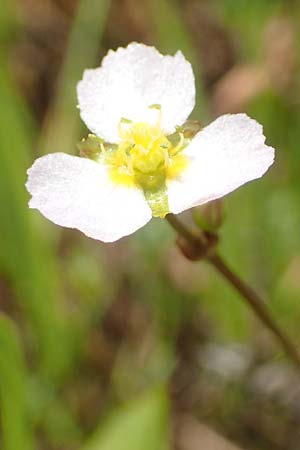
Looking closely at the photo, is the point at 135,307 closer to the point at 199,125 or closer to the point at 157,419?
the point at 157,419

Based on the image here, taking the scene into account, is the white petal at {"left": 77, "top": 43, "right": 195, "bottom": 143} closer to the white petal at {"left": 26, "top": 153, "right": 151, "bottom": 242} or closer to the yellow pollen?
the yellow pollen

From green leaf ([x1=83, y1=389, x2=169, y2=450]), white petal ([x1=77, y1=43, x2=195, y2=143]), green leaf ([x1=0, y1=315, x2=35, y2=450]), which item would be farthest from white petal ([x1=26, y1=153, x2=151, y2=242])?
green leaf ([x1=83, y1=389, x2=169, y2=450])

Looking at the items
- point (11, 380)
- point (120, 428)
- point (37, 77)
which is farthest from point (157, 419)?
point (37, 77)

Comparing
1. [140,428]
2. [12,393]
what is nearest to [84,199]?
[12,393]

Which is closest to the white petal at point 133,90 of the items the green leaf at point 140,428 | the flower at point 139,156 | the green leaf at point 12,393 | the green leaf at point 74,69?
the flower at point 139,156

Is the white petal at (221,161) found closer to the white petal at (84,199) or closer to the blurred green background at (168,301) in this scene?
the white petal at (84,199)
